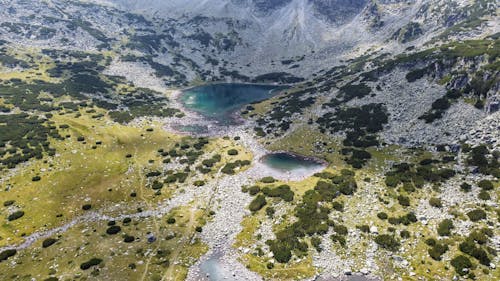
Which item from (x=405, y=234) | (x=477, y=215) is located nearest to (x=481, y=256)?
(x=477, y=215)

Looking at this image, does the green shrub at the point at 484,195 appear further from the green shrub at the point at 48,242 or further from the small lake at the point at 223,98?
the small lake at the point at 223,98

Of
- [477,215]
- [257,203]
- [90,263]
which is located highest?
[90,263]

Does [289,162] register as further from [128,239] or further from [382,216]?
[128,239]

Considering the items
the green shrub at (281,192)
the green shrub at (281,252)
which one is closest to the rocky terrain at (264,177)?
the green shrub at (281,252)

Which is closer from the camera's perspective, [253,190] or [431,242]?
[431,242]

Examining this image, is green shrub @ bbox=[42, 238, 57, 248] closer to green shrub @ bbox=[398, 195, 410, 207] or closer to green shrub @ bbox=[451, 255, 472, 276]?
green shrub @ bbox=[398, 195, 410, 207]

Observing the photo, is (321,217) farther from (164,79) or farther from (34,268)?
(164,79)
